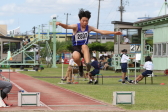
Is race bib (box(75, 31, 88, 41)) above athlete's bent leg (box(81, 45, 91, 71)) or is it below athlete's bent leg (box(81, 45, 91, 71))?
above

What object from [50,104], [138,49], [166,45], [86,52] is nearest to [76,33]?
[86,52]

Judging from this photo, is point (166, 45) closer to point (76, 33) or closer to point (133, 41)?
point (133, 41)

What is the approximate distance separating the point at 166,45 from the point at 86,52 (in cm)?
2489

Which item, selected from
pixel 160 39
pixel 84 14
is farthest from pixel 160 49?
pixel 84 14

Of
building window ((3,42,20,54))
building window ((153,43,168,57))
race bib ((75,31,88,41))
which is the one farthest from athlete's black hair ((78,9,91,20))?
building window ((3,42,20,54))

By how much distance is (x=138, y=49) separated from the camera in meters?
43.8

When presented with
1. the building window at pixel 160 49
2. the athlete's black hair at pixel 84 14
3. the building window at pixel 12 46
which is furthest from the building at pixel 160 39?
the athlete's black hair at pixel 84 14

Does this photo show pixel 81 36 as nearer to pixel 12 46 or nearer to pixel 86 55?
pixel 86 55

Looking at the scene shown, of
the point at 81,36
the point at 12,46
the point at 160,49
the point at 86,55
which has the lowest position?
the point at 86,55

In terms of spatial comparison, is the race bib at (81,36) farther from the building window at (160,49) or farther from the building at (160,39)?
the building window at (160,49)

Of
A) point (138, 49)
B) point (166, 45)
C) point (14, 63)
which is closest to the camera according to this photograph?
point (166, 45)

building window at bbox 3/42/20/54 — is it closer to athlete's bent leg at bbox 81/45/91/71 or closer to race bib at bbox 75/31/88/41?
race bib at bbox 75/31/88/41

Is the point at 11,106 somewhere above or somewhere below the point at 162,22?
below

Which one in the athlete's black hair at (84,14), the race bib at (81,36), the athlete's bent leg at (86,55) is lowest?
the athlete's bent leg at (86,55)
